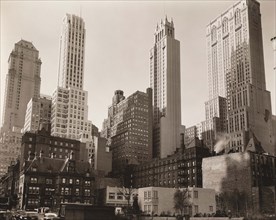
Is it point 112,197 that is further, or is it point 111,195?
point 111,195

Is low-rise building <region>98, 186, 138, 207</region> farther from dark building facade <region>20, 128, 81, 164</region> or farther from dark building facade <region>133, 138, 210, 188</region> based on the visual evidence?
dark building facade <region>20, 128, 81, 164</region>

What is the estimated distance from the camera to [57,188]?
129375 millimetres

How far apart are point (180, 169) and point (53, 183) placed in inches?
2042

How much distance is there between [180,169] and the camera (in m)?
157

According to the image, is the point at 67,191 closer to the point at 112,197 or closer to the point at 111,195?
the point at 111,195

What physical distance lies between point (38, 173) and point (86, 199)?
18.7 metres

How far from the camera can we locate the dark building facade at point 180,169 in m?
152

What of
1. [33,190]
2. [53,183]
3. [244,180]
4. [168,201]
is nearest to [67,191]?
[53,183]

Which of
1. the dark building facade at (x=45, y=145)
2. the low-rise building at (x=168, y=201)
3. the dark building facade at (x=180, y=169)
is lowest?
the low-rise building at (x=168, y=201)

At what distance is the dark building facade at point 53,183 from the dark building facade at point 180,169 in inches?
1478

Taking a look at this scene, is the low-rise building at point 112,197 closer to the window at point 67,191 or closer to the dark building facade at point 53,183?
the dark building facade at point 53,183

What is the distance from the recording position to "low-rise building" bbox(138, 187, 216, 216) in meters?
113

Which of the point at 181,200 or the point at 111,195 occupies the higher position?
the point at 111,195

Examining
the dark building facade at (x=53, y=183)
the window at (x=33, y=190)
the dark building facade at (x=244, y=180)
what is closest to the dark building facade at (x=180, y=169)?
the dark building facade at (x=244, y=180)
